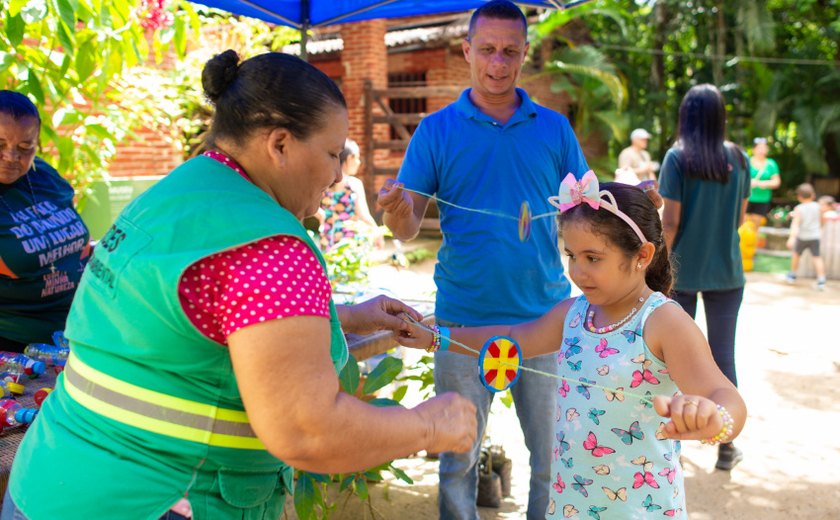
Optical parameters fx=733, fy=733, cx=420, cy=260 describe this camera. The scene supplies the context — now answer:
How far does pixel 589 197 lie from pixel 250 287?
1.26 metres

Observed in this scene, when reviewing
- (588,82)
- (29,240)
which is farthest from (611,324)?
(588,82)

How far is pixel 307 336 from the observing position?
122cm

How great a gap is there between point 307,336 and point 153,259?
0.30 m

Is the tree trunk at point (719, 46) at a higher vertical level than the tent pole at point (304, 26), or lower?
higher

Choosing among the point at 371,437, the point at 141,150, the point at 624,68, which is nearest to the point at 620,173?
the point at 371,437

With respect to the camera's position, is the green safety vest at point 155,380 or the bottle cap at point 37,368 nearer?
the green safety vest at point 155,380

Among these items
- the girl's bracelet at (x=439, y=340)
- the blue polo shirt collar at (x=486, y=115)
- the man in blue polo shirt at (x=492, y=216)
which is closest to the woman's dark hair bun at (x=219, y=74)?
the girl's bracelet at (x=439, y=340)

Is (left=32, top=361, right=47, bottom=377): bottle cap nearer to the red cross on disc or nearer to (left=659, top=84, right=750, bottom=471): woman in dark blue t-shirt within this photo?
the red cross on disc

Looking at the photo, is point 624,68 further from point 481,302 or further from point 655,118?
point 481,302

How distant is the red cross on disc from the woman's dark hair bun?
1.17 m

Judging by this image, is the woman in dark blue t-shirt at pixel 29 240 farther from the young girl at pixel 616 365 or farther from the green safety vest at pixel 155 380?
the young girl at pixel 616 365

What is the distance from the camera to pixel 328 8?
3.81m

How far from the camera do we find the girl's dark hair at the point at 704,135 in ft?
13.2

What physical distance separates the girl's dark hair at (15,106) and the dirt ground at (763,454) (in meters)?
2.26
